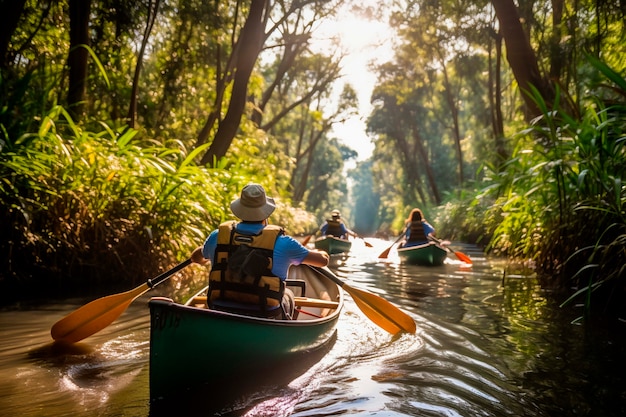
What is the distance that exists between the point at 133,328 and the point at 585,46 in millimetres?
10601

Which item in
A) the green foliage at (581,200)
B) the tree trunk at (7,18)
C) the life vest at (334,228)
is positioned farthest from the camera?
the life vest at (334,228)

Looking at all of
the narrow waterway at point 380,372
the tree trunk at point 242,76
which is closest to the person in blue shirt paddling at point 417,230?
the tree trunk at point 242,76

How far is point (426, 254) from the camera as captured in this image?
1109 centimetres

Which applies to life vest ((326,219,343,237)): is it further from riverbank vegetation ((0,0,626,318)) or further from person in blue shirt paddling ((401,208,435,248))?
person in blue shirt paddling ((401,208,435,248))

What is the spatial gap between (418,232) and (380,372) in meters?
8.42

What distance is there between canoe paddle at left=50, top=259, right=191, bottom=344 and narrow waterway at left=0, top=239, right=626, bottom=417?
0.14 meters

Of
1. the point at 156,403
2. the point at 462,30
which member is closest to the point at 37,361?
the point at 156,403

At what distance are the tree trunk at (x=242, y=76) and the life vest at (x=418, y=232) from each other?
197 inches

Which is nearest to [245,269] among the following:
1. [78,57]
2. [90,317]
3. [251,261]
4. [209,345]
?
[251,261]

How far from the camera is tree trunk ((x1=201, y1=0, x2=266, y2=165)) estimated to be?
9.91m

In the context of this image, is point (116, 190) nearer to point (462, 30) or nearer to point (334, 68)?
point (462, 30)

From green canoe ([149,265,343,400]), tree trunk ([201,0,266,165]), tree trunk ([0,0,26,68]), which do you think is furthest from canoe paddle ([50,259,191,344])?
tree trunk ([201,0,266,165])

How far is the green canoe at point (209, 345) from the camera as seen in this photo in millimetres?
2947

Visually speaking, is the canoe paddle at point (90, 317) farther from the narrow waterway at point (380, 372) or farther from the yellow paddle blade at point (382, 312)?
the yellow paddle blade at point (382, 312)
